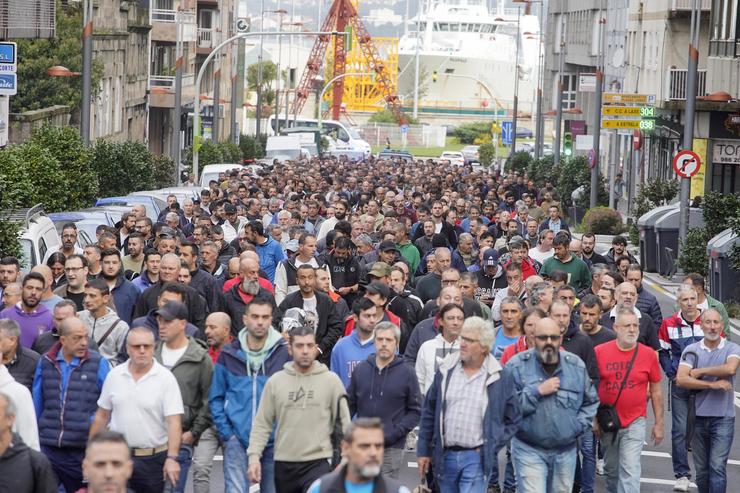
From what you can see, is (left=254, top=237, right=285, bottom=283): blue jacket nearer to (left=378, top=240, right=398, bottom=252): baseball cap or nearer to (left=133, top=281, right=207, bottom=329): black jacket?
(left=378, top=240, right=398, bottom=252): baseball cap

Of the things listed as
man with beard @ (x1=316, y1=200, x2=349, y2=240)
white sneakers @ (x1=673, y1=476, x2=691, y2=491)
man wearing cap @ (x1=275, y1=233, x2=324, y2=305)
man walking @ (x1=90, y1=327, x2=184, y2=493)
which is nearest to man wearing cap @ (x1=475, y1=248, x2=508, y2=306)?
man wearing cap @ (x1=275, y1=233, x2=324, y2=305)

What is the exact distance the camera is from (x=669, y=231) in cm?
3494

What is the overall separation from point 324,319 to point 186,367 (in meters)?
3.39

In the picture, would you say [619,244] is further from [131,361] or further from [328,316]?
[131,361]

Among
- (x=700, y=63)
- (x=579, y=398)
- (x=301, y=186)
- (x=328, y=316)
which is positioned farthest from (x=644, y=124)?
(x=579, y=398)

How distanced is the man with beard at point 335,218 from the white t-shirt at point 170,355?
12768 mm

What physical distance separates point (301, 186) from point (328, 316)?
25.5 meters

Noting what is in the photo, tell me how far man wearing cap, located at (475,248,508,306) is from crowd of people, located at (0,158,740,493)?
122cm

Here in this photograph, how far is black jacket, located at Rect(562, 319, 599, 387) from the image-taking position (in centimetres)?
1129

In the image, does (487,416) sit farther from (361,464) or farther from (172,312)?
(361,464)

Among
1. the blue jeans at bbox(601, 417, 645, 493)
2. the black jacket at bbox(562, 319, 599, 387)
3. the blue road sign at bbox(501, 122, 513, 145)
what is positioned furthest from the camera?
the blue road sign at bbox(501, 122, 513, 145)

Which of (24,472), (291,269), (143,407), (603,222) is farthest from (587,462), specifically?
(603,222)

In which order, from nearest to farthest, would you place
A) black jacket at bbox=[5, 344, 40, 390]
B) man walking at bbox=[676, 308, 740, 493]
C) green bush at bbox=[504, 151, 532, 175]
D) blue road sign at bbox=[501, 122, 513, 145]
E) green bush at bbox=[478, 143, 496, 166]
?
black jacket at bbox=[5, 344, 40, 390] → man walking at bbox=[676, 308, 740, 493] → green bush at bbox=[504, 151, 532, 175] → blue road sign at bbox=[501, 122, 513, 145] → green bush at bbox=[478, 143, 496, 166]

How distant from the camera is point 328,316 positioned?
13695mm
